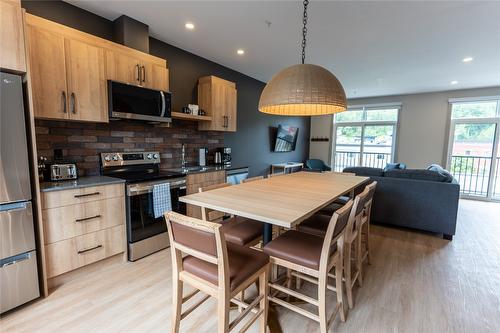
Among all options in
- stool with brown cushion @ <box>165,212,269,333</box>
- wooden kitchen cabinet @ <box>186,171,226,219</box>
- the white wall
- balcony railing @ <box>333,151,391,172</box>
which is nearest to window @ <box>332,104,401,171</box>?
balcony railing @ <box>333,151,391,172</box>

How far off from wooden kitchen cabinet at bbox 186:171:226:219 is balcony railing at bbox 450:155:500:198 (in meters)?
5.98

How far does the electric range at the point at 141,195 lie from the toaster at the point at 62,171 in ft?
1.05

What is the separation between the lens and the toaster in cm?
222

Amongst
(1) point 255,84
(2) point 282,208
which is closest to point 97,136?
(2) point 282,208

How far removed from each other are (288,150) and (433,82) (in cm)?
342

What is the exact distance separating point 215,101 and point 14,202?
262 cm

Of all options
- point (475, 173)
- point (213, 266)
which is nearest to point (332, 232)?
point (213, 266)

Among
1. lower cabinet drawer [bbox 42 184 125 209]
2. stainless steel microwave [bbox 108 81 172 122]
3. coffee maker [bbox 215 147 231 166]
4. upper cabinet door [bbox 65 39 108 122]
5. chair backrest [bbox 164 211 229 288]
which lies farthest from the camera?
coffee maker [bbox 215 147 231 166]

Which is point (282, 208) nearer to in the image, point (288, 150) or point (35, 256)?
point (35, 256)

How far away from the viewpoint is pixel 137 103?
2.62m

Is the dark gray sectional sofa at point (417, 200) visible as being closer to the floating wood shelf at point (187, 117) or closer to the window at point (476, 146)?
the floating wood shelf at point (187, 117)

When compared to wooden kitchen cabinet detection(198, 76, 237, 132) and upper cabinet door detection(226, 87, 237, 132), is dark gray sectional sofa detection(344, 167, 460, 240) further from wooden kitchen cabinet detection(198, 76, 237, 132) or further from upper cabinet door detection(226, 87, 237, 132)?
wooden kitchen cabinet detection(198, 76, 237, 132)

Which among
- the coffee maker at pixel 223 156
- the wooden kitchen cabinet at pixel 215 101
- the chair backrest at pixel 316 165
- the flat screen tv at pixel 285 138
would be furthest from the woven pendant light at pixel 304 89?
the chair backrest at pixel 316 165

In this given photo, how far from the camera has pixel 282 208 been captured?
1521 mm
